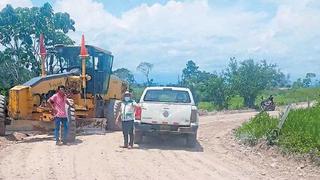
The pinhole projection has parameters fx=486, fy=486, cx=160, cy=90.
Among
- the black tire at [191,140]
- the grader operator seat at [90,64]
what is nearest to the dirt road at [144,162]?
the black tire at [191,140]

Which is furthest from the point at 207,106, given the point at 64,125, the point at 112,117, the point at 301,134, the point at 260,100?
the point at 301,134

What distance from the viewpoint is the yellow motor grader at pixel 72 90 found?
1565 centimetres

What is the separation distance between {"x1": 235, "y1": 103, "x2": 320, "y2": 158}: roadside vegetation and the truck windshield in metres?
2.24

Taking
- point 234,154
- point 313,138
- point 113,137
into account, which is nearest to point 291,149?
point 313,138

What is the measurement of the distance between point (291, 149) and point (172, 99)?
14.1 feet

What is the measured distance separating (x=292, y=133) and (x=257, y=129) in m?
2.18

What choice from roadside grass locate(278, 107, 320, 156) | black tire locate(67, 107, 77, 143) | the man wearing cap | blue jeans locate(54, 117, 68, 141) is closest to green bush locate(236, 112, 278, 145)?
roadside grass locate(278, 107, 320, 156)

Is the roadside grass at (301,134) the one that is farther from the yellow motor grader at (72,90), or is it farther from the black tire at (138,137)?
the yellow motor grader at (72,90)

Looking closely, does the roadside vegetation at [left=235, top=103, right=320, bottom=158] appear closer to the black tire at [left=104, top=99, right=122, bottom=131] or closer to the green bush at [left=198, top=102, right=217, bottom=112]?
the black tire at [left=104, top=99, right=122, bottom=131]

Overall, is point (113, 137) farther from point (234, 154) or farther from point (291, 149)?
point (291, 149)

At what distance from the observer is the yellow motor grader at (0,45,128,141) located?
15.6 m

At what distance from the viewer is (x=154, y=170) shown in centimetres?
1033

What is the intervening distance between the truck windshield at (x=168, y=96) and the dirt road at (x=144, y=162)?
1.36 m

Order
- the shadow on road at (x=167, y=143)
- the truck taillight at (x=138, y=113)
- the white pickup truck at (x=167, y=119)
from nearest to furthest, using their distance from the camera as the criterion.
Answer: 1. the white pickup truck at (x=167, y=119)
2. the shadow on road at (x=167, y=143)
3. the truck taillight at (x=138, y=113)
